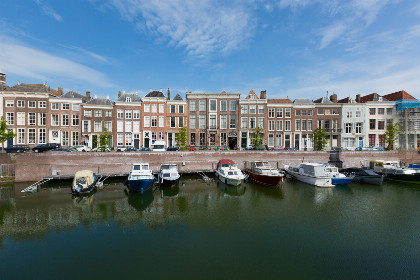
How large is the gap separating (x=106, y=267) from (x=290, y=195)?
71.8 feet

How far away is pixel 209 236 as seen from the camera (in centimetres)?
1509

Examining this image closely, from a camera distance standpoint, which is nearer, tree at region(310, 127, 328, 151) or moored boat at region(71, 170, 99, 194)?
moored boat at region(71, 170, 99, 194)

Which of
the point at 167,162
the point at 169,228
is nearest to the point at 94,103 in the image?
the point at 167,162

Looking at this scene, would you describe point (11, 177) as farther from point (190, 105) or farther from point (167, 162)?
point (190, 105)

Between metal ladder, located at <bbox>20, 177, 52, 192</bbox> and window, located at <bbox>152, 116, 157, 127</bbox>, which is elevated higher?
window, located at <bbox>152, 116, 157, 127</bbox>

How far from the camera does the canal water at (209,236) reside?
37.6 ft

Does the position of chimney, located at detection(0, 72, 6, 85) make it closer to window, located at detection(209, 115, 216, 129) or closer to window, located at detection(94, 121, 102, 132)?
window, located at detection(94, 121, 102, 132)

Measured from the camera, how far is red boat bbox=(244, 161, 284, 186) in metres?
29.0

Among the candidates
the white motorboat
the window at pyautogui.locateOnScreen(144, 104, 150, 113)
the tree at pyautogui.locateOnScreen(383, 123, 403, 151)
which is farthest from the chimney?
the tree at pyautogui.locateOnScreen(383, 123, 403, 151)

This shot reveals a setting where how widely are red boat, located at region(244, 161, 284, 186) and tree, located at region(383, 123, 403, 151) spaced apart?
3593cm

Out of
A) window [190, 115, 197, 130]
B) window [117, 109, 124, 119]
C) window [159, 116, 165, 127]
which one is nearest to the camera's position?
window [117, 109, 124, 119]

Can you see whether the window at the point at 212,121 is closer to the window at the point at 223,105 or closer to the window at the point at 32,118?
the window at the point at 223,105

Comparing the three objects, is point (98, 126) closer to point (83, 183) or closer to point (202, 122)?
point (202, 122)

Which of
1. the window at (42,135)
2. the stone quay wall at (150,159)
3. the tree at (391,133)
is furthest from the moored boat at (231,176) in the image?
the window at (42,135)
